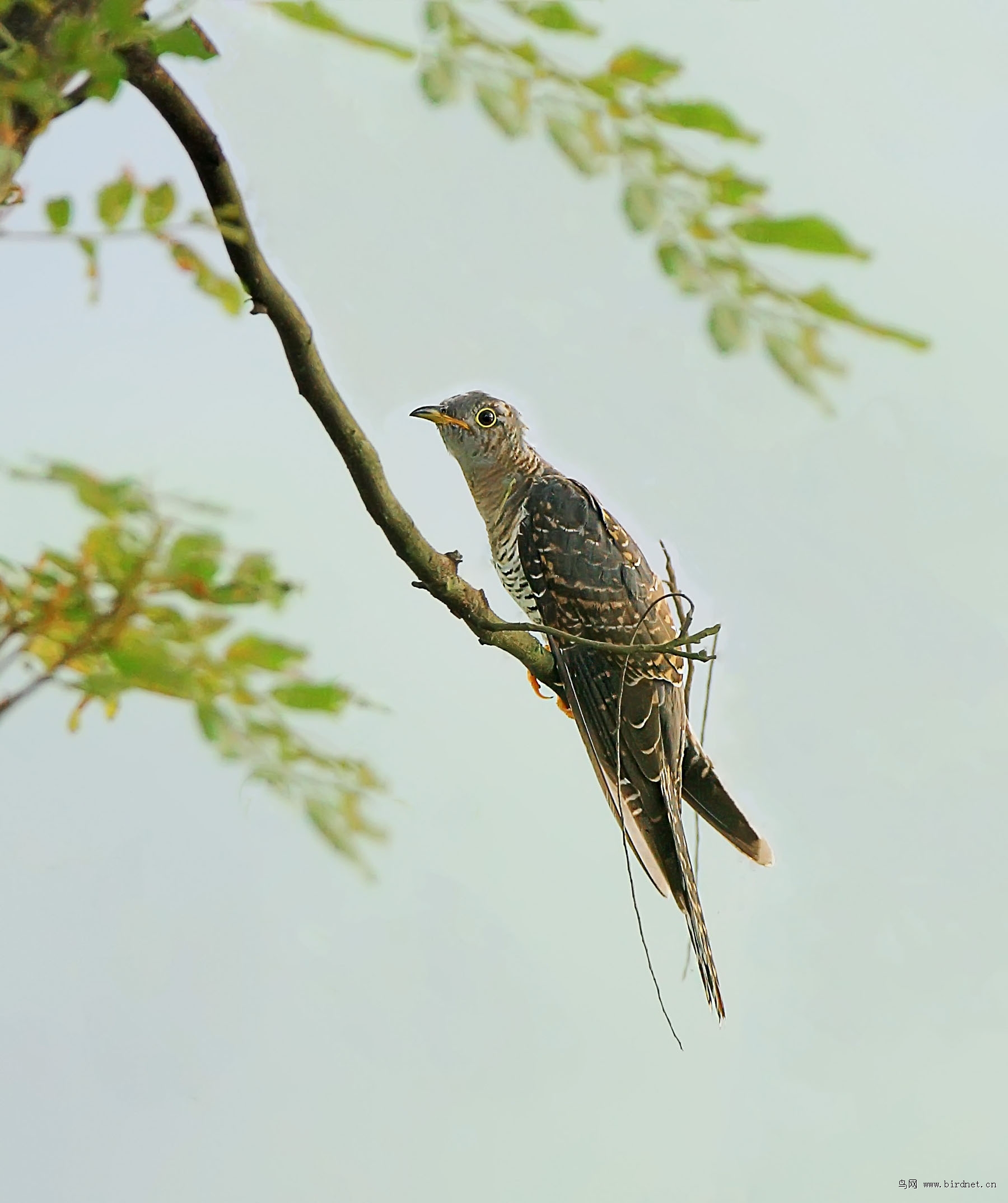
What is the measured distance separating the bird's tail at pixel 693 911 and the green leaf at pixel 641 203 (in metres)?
0.85

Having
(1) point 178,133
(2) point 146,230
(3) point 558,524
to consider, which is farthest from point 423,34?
(3) point 558,524

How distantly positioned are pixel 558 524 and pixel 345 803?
1.12m

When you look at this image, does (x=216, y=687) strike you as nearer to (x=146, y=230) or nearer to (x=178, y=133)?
(x=146, y=230)

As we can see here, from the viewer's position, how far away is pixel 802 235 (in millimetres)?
354

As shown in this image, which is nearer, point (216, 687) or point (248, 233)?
point (216, 687)

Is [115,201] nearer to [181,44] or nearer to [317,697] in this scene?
[181,44]

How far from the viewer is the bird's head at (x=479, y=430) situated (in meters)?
1.46

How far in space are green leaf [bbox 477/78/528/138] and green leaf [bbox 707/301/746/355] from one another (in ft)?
0.28

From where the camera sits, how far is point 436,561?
0.91 m

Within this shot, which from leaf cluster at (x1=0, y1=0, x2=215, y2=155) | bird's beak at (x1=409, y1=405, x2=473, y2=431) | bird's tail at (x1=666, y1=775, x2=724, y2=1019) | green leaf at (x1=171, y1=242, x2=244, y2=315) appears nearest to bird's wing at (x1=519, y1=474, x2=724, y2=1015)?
bird's tail at (x1=666, y1=775, x2=724, y2=1019)

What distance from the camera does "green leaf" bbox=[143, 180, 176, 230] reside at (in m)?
0.43

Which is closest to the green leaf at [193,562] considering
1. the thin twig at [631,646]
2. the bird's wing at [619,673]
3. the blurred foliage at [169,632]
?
the blurred foliage at [169,632]

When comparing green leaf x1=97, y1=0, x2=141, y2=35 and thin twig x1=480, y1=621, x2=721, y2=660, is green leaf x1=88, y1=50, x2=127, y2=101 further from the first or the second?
thin twig x1=480, y1=621, x2=721, y2=660

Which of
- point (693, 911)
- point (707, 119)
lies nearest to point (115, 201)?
point (707, 119)
